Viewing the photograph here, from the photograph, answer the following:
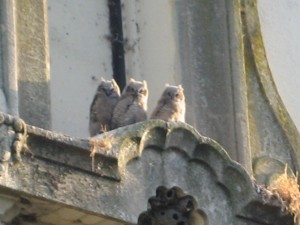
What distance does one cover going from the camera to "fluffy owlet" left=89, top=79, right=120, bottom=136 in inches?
737

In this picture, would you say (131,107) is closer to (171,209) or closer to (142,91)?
(142,91)

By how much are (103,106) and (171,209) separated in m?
0.70

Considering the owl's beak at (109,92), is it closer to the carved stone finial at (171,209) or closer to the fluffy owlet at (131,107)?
the fluffy owlet at (131,107)

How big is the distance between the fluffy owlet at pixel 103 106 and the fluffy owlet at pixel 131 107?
0.04 metres

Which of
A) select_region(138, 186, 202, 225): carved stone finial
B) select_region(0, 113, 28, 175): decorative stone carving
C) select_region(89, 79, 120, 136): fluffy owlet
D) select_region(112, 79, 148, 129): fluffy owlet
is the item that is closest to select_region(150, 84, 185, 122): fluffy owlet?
select_region(112, 79, 148, 129): fluffy owlet

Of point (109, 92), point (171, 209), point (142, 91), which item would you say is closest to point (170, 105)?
point (142, 91)

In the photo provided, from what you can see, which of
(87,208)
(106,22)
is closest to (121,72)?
(106,22)

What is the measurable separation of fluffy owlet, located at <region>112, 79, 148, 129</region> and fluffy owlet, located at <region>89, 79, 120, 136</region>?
0.04 meters

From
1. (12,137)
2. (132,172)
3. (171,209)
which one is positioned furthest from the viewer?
(171,209)

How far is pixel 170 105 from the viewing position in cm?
1878

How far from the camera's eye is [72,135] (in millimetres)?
19328

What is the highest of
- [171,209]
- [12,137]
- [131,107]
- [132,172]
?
[131,107]

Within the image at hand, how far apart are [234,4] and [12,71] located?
1.82 meters

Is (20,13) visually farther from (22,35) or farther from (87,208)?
(87,208)
